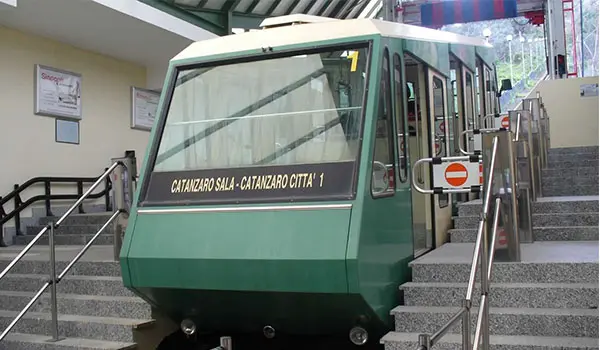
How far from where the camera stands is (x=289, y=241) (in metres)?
4.16

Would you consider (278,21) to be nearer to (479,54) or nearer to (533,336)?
(533,336)

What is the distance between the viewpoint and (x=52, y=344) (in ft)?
17.4

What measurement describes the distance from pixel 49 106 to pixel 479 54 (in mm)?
5738

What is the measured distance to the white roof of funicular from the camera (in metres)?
4.69

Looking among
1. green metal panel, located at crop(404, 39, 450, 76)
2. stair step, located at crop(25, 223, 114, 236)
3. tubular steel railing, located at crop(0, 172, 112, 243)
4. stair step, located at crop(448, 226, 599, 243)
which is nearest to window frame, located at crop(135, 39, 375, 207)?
green metal panel, located at crop(404, 39, 450, 76)

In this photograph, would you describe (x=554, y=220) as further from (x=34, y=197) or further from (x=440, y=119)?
(x=34, y=197)

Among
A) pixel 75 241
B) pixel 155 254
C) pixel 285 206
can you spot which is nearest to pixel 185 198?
pixel 155 254

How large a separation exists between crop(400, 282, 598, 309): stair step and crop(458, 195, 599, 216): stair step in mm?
1660

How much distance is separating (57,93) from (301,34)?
569cm

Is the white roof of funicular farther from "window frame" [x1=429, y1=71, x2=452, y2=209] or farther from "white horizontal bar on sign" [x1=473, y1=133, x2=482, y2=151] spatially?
"white horizontal bar on sign" [x1=473, y1=133, x2=482, y2=151]

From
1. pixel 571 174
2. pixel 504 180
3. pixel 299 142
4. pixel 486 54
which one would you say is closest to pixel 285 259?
pixel 299 142

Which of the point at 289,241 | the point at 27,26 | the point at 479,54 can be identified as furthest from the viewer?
the point at 27,26

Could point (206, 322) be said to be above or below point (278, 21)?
below

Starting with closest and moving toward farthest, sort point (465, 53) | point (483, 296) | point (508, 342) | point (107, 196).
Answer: point (483, 296) → point (508, 342) → point (465, 53) → point (107, 196)
